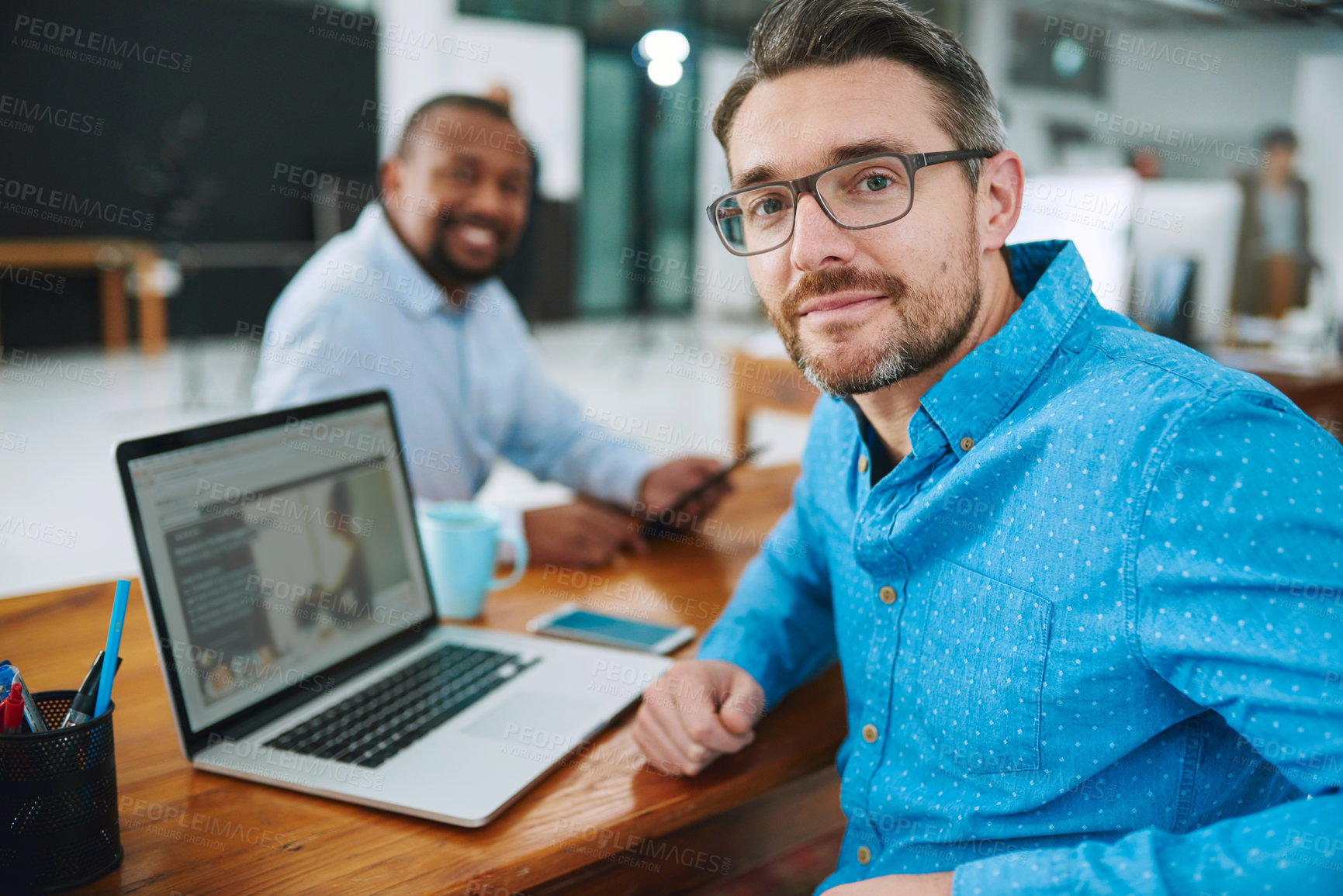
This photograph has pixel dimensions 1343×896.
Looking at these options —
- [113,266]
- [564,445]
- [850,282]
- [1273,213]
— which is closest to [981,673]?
[850,282]

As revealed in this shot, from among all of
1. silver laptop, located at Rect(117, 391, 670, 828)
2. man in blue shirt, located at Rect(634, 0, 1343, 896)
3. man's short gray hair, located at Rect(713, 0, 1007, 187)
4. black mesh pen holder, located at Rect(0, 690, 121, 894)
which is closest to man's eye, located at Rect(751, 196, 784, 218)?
man in blue shirt, located at Rect(634, 0, 1343, 896)

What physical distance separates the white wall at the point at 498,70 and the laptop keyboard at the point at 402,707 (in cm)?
749

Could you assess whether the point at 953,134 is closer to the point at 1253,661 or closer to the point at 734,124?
the point at 734,124

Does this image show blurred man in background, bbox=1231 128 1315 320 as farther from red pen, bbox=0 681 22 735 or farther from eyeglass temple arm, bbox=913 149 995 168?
red pen, bbox=0 681 22 735

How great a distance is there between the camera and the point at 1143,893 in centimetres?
68

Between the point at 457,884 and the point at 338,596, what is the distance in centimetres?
43

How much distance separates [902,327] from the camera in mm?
948

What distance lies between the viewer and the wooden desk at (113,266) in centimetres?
655

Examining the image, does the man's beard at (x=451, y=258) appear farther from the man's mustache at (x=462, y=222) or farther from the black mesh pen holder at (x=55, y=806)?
the black mesh pen holder at (x=55, y=806)

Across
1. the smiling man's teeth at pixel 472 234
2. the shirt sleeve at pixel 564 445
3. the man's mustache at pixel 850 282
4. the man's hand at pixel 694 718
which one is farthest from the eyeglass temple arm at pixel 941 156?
the smiling man's teeth at pixel 472 234

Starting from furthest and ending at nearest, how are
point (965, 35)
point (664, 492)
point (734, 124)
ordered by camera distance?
point (965, 35) < point (664, 492) < point (734, 124)

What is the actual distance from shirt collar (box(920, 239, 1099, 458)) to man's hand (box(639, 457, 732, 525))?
0.79m

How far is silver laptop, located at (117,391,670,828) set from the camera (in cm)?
90

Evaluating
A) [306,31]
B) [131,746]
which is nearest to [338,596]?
[131,746]
